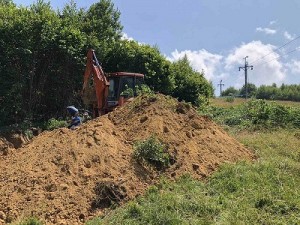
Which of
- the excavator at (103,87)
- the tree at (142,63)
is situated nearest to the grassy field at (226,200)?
the excavator at (103,87)

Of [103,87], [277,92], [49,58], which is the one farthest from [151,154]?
[277,92]

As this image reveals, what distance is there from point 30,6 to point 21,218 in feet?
40.4

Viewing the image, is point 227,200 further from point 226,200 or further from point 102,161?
point 102,161

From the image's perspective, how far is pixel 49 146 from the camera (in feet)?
28.9

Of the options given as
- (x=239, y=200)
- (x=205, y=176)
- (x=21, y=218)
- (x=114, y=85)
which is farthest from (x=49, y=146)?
(x=114, y=85)

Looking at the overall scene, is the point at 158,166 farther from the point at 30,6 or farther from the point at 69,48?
the point at 30,6

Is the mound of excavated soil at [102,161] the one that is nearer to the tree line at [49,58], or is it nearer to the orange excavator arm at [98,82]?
the orange excavator arm at [98,82]

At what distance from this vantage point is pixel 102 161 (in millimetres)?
8227

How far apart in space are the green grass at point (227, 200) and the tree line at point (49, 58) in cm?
899

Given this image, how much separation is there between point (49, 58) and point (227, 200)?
10832mm

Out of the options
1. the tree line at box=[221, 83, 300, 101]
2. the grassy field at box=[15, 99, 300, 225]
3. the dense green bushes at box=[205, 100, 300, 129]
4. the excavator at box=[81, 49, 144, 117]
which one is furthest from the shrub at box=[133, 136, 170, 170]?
the tree line at box=[221, 83, 300, 101]

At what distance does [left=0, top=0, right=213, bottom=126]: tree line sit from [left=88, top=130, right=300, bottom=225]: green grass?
354 inches

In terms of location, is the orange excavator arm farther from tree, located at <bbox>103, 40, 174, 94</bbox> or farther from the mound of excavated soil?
tree, located at <bbox>103, 40, 174, 94</bbox>

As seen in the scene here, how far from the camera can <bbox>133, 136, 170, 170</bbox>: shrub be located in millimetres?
8453
